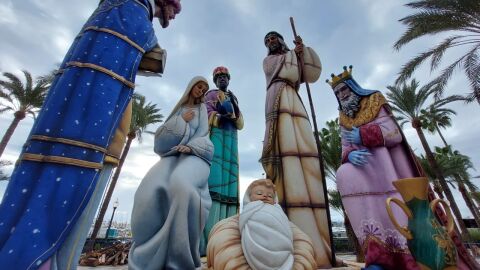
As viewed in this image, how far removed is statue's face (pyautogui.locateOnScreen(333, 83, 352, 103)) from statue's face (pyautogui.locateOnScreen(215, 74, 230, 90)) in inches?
110

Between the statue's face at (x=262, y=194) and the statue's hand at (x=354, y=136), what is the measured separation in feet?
4.65

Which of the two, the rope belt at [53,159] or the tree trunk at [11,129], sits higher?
the tree trunk at [11,129]

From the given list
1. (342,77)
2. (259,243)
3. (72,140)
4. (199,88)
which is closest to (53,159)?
(72,140)

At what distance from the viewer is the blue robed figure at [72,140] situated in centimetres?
140

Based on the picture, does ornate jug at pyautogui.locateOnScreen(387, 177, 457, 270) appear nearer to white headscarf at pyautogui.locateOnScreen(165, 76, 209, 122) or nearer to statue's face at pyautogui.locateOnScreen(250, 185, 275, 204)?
statue's face at pyautogui.locateOnScreen(250, 185, 275, 204)

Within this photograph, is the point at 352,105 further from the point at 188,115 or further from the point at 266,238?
the point at 266,238

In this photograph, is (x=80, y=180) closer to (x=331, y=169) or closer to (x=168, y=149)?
(x=168, y=149)

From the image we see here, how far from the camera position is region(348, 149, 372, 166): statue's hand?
10.4 feet

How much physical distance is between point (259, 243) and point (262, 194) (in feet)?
1.64

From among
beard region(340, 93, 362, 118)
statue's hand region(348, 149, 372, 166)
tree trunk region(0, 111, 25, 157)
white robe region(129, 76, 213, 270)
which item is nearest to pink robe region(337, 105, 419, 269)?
statue's hand region(348, 149, 372, 166)

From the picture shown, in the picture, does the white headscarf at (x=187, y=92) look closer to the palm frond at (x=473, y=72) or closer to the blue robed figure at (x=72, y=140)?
the blue robed figure at (x=72, y=140)

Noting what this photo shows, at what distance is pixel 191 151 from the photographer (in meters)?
2.63

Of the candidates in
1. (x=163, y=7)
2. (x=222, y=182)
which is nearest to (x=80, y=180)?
(x=163, y=7)

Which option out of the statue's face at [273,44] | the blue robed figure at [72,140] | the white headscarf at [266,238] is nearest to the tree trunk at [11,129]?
the statue's face at [273,44]
